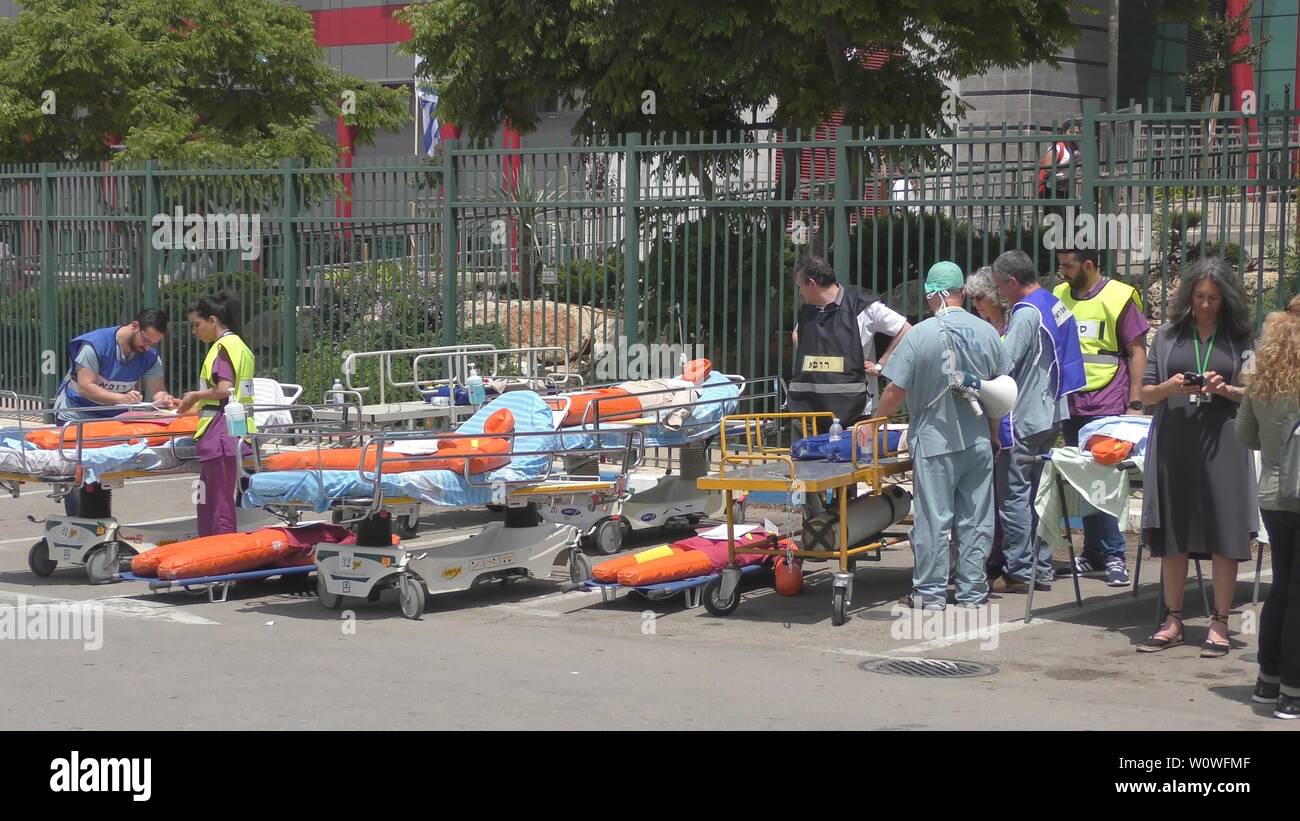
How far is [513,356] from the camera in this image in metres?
15.8

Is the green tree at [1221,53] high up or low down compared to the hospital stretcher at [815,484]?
up

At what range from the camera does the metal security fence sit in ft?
39.7

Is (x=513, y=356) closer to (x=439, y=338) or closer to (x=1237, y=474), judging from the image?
(x=439, y=338)

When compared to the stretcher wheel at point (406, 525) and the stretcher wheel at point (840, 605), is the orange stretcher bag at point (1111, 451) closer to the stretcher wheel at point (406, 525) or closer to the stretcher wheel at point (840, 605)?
the stretcher wheel at point (840, 605)

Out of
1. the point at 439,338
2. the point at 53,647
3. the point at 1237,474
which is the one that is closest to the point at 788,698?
the point at 1237,474

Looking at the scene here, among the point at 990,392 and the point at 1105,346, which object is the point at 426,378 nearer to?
the point at 1105,346

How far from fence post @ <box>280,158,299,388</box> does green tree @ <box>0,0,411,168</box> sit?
8932mm

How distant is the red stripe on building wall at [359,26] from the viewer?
42.2 m

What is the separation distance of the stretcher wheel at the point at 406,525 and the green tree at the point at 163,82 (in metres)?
14.1

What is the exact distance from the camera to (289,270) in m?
17.3

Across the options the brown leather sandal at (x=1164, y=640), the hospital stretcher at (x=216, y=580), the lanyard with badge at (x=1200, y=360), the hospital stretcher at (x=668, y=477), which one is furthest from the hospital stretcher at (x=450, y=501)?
the lanyard with badge at (x=1200, y=360)

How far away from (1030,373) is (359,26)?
117 ft

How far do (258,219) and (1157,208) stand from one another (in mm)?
9304

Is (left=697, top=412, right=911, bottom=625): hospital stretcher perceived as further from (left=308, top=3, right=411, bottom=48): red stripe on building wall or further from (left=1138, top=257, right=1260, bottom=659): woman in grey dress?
(left=308, top=3, right=411, bottom=48): red stripe on building wall
